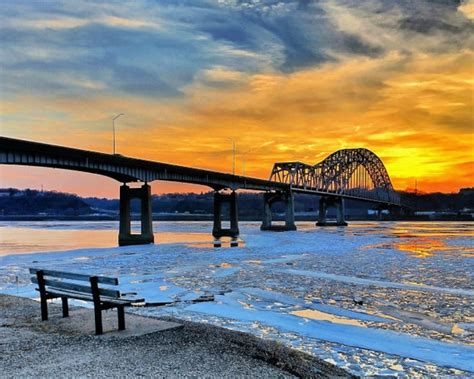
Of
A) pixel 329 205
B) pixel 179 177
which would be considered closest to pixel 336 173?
pixel 329 205

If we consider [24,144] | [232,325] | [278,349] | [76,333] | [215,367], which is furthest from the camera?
[24,144]

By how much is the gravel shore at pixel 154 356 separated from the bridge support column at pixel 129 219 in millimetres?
45975

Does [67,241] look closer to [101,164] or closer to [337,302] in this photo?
[101,164]

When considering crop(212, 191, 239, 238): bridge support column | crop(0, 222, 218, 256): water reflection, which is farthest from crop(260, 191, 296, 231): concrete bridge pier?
crop(0, 222, 218, 256): water reflection

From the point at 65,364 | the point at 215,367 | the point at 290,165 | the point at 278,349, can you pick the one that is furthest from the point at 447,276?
the point at 290,165

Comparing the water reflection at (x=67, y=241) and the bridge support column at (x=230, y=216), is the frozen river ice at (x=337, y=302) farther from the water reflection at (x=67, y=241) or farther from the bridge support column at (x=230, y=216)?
the bridge support column at (x=230, y=216)

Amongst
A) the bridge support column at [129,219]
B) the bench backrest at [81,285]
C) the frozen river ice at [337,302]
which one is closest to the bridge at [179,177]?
the bridge support column at [129,219]

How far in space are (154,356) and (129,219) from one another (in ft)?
169

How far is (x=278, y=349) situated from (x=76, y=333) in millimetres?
4148

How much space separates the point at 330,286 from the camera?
19797mm

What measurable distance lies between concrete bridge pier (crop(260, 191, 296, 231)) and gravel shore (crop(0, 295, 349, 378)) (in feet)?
309

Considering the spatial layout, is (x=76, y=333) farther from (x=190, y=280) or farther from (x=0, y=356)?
(x=190, y=280)

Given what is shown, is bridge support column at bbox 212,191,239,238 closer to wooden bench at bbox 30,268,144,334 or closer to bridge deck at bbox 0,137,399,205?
bridge deck at bbox 0,137,399,205

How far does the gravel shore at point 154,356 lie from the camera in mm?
7865
